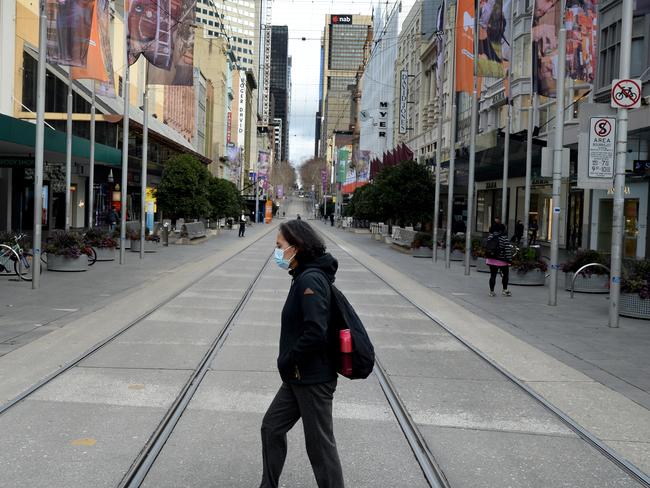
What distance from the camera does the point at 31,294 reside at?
599 inches

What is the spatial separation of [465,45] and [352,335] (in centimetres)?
2267

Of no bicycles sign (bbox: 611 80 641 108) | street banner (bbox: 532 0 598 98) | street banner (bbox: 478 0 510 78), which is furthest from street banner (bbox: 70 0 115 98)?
no bicycles sign (bbox: 611 80 641 108)

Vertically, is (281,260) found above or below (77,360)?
above

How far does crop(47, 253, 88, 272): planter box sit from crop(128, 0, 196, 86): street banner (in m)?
6.91

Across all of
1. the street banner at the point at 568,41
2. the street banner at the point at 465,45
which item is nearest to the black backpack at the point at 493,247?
the street banner at the point at 568,41

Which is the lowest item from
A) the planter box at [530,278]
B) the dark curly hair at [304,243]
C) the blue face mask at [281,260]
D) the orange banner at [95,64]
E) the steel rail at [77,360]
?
the steel rail at [77,360]

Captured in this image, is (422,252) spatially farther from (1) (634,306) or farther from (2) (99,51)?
(1) (634,306)

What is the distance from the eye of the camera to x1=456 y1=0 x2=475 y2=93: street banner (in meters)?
24.9

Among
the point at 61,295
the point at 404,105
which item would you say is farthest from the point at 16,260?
the point at 404,105

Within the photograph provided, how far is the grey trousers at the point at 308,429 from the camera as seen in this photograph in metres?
4.21

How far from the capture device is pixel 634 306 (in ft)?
45.3

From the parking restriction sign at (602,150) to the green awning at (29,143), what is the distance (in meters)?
16.3

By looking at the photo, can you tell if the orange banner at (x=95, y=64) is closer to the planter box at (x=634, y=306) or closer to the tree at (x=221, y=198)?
the planter box at (x=634, y=306)

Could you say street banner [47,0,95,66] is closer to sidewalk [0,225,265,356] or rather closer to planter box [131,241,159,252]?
sidewalk [0,225,265,356]
